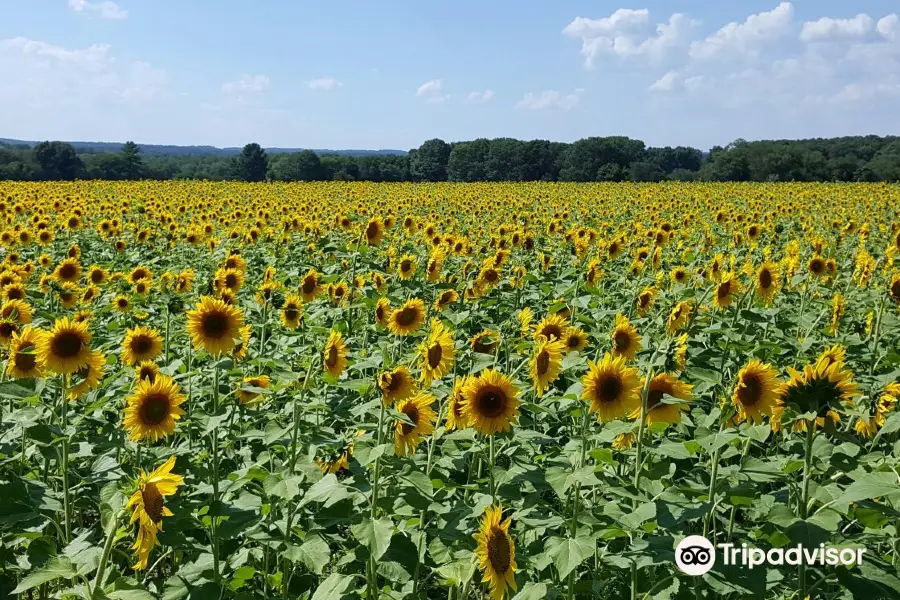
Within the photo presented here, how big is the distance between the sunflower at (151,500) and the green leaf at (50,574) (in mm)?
199

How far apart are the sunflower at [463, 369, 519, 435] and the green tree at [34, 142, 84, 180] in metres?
48.8

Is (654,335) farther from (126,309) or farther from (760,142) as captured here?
(760,142)

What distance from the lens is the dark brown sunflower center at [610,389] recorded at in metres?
2.75

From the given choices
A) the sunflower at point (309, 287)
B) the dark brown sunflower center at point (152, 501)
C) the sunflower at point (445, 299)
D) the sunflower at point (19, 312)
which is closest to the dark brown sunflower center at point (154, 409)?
the dark brown sunflower center at point (152, 501)

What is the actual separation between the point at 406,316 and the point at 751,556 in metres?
2.32

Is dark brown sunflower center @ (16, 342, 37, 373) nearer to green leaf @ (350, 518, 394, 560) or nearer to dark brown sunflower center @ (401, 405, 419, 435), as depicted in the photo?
dark brown sunflower center @ (401, 405, 419, 435)

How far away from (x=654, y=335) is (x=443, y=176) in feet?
202

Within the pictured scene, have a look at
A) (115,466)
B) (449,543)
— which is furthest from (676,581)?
(115,466)

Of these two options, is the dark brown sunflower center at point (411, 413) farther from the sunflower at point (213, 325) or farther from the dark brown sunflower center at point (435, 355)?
the sunflower at point (213, 325)

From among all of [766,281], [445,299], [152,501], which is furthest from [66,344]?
[766,281]

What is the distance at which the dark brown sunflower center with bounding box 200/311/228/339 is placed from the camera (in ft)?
11.1

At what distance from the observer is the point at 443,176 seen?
64938mm

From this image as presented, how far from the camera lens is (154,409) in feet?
9.44

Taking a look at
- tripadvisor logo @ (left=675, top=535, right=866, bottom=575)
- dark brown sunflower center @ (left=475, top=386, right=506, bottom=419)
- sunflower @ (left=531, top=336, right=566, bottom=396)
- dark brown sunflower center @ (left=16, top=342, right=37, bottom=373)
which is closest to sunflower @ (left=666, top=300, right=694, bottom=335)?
sunflower @ (left=531, top=336, right=566, bottom=396)
